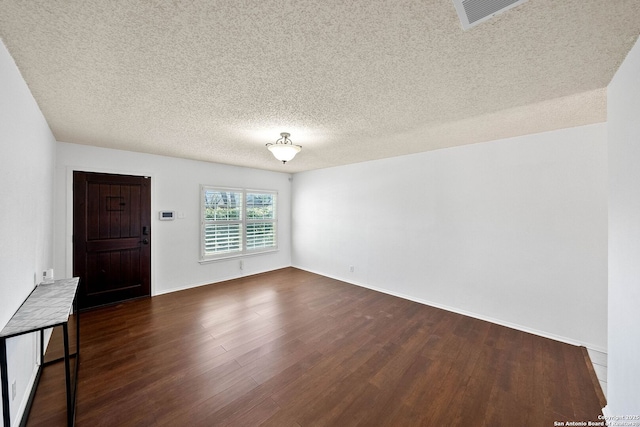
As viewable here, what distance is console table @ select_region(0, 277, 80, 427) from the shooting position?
129cm

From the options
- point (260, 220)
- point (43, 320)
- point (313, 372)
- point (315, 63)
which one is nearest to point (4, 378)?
point (43, 320)

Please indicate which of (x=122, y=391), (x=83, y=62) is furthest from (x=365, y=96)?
(x=122, y=391)

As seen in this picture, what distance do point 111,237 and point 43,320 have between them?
2652mm

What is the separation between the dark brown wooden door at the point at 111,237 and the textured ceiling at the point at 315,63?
1252 mm

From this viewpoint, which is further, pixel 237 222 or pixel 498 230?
pixel 237 222

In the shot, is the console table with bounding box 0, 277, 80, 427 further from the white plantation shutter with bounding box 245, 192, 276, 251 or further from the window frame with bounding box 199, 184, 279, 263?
the white plantation shutter with bounding box 245, 192, 276, 251

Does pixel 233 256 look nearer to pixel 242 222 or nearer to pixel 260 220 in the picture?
pixel 242 222

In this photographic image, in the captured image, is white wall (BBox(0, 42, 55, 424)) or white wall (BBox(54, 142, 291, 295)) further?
white wall (BBox(54, 142, 291, 295))

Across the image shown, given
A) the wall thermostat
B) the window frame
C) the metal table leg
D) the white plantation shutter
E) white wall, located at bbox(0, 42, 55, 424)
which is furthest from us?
the white plantation shutter

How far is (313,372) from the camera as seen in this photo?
7.13 ft

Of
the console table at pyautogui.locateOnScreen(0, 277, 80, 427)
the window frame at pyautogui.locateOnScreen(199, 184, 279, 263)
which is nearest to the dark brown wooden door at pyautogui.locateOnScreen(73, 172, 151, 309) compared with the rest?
the window frame at pyautogui.locateOnScreen(199, 184, 279, 263)

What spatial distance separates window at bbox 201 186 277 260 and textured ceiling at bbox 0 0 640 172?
2271 millimetres

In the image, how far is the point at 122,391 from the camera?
6.29 feet

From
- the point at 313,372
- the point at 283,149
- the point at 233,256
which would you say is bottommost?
the point at 313,372
